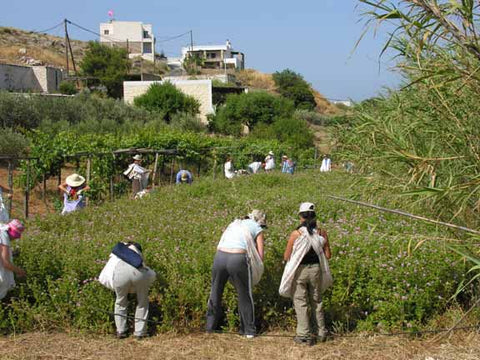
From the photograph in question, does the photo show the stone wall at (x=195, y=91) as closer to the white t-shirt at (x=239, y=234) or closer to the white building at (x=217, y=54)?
the white t-shirt at (x=239, y=234)

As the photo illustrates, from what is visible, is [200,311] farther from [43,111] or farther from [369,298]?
[43,111]

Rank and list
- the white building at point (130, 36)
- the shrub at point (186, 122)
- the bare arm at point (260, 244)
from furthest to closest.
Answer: the white building at point (130, 36) → the shrub at point (186, 122) → the bare arm at point (260, 244)

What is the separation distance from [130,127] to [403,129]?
993 inches

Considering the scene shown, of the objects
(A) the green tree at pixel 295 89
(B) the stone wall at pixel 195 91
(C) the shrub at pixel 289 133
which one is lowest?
(C) the shrub at pixel 289 133

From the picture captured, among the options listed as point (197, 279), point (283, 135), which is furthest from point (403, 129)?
point (283, 135)

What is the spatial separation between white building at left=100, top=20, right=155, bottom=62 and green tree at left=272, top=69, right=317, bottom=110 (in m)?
28.5

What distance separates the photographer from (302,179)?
58.7 feet

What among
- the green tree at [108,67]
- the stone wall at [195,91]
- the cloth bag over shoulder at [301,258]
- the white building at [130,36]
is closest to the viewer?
the cloth bag over shoulder at [301,258]

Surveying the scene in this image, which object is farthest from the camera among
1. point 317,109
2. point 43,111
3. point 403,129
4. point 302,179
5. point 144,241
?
point 317,109

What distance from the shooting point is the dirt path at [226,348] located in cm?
563

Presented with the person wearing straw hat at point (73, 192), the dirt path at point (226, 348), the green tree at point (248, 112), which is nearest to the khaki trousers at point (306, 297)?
the dirt path at point (226, 348)

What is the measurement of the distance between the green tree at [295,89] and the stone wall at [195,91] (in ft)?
76.3

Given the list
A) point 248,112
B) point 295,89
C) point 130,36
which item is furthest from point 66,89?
point 130,36

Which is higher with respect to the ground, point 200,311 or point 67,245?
point 67,245
